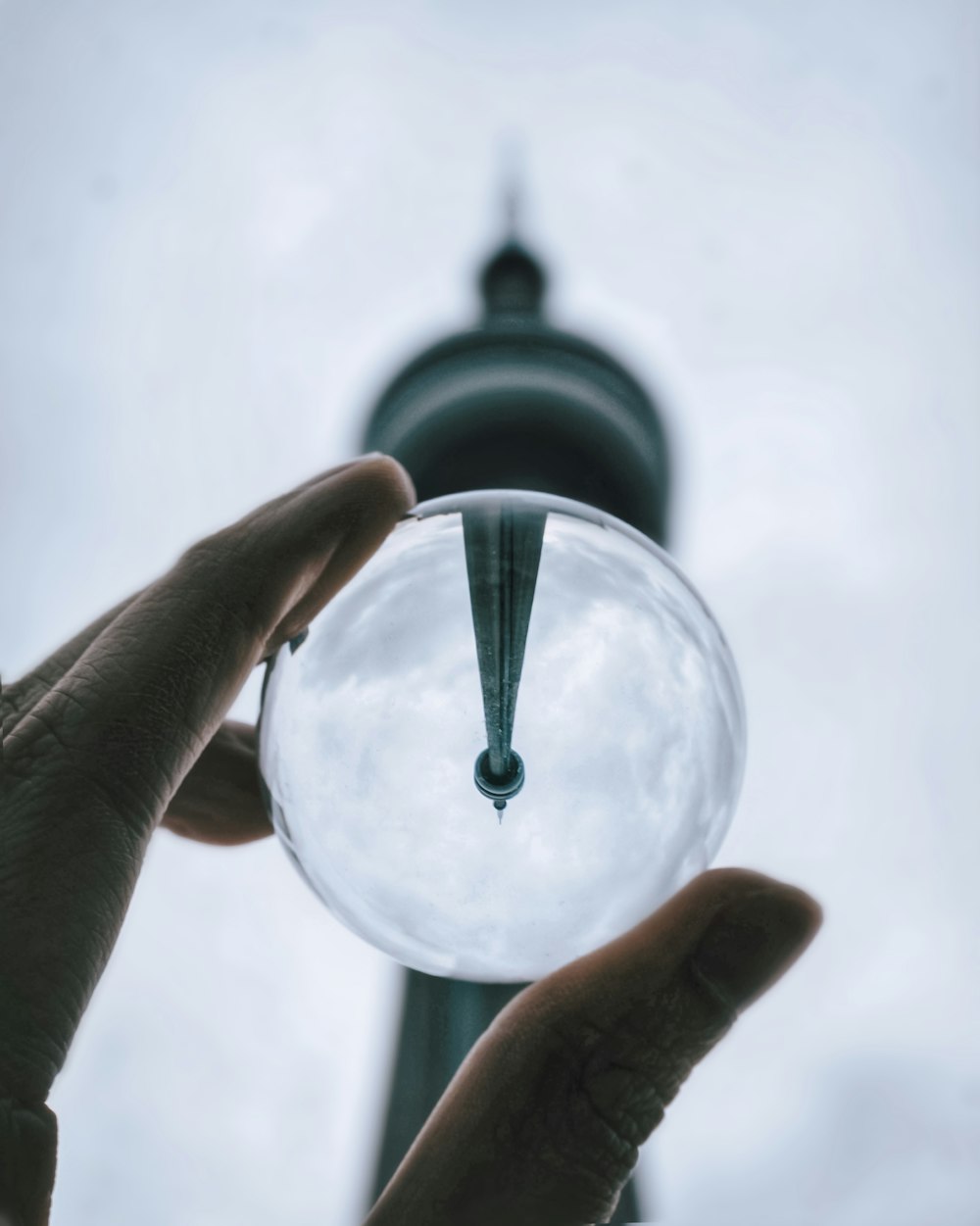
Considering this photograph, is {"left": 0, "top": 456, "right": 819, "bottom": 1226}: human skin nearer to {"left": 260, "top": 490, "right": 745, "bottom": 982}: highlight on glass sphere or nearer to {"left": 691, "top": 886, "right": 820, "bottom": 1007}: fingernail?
{"left": 691, "top": 886, "right": 820, "bottom": 1007}: fingernail

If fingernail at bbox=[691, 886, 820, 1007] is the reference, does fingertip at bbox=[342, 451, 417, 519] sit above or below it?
above

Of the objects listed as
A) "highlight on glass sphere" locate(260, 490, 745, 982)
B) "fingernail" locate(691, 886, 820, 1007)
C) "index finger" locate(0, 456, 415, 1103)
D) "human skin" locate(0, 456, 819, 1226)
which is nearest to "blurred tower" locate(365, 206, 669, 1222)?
"index finger" locate(0, 456, 415, 1103)

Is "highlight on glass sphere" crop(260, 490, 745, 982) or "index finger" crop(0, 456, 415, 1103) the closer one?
"index finger" crop(0, 456, 415, 1103)

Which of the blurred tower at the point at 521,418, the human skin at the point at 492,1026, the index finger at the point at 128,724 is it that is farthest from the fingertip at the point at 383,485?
the blurred tower at the point at 521,418

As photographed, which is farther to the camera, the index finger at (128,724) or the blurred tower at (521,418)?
the blurred tower at (521,418)

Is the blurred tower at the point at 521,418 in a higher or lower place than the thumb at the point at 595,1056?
higher

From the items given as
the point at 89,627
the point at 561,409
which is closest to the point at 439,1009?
the point at 561,409

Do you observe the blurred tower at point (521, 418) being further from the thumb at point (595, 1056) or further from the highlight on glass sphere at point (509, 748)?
the thumb at point (595, 1056)
